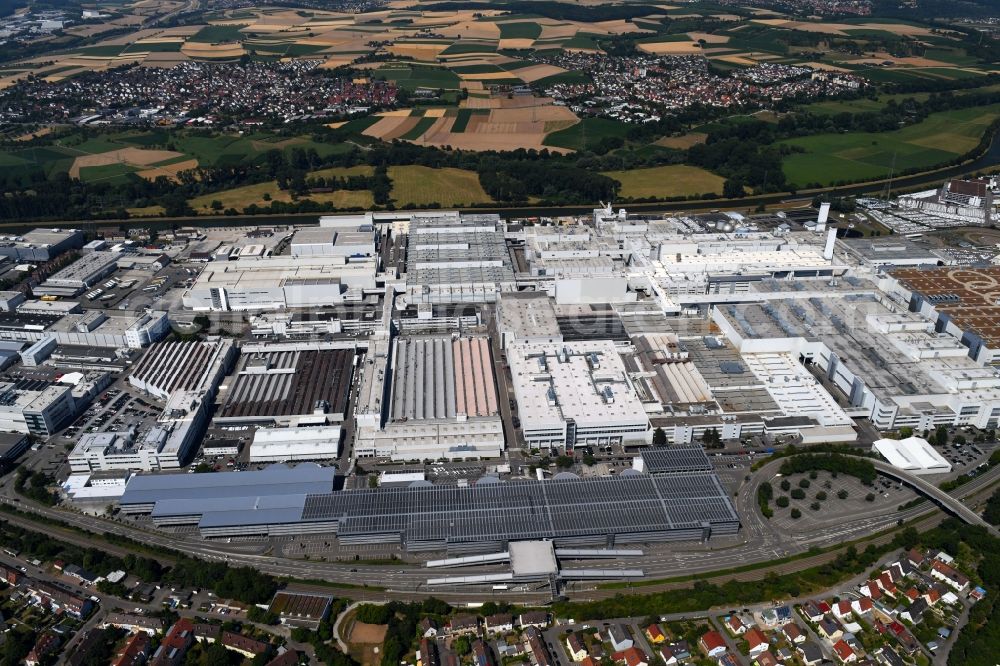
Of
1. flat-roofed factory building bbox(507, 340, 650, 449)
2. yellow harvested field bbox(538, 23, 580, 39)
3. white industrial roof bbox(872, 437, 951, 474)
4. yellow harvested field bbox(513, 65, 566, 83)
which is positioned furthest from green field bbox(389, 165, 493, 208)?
yellow harvested field bbox(538, 23, 580, 39)

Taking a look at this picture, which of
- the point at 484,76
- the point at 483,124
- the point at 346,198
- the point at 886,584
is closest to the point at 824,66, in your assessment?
the point at 484,76

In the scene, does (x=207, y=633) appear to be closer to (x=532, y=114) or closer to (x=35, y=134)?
(x=532, y=114)

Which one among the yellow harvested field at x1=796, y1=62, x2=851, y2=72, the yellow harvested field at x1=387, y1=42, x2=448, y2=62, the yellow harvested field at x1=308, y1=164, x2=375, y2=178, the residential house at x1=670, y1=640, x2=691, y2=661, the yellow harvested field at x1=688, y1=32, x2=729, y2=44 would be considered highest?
the yellow harvested field at x1=688, y1=32, x2=729, y2=44

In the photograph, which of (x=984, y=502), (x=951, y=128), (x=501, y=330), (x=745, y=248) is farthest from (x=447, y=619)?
(x=951, y=128)

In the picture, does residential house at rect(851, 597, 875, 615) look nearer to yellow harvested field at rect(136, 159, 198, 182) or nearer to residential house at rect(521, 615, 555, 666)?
residential house at rect(521, 615, 555, 666)

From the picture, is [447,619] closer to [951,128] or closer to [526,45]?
[951,128]
